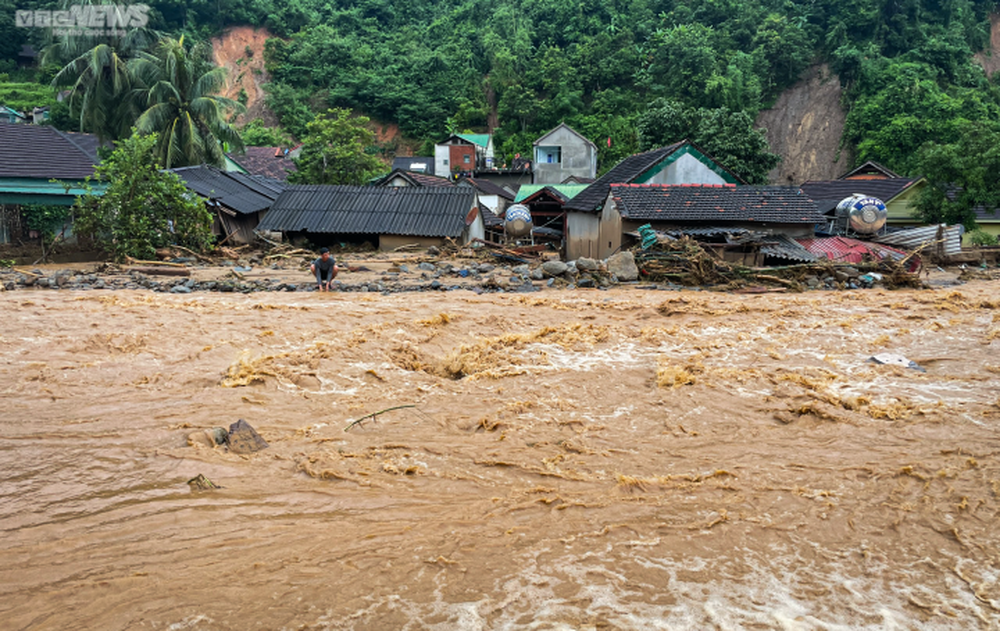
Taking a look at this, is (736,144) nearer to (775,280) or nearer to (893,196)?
(893,196)

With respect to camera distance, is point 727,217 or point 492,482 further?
point 727,217

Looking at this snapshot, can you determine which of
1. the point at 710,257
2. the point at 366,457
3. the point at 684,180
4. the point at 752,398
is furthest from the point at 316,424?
the point at 684,180

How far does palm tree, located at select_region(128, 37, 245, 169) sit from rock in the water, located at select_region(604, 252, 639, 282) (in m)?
18.6

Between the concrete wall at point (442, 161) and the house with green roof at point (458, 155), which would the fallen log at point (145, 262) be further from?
the concrete wall at point (442, 161)

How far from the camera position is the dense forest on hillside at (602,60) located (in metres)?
38.5

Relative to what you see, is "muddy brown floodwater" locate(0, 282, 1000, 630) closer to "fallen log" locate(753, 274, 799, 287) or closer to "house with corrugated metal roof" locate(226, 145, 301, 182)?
"fallen log" locate(753, 274, 799, 287)

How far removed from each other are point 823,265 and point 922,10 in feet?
133

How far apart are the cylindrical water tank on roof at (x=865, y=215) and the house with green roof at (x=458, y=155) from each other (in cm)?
2645

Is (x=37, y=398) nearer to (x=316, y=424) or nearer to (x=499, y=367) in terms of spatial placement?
(x=316, y=424)

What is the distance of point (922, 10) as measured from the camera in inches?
1718

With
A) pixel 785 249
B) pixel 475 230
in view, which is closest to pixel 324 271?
pixel 785 249

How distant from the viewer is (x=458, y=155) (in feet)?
143

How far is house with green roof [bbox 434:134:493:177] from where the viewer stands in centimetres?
4331

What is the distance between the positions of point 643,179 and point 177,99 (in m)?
18.4
